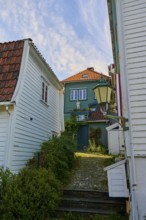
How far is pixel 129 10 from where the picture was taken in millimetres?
5273

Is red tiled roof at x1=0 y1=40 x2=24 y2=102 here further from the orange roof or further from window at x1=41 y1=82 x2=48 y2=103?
the orange roof

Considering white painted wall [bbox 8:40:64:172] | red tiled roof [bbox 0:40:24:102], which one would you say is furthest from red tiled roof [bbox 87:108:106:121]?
red tiled roof [bbox 0:40:24:102]

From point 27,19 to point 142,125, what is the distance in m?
6.81

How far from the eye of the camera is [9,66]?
7.80 m

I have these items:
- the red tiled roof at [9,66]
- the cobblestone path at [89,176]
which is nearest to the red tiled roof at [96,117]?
the cobblestone path at [89,176]

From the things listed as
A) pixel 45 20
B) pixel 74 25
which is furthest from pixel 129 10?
pixel 45 20

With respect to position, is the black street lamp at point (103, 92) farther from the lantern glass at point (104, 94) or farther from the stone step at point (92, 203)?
the stone step at point (92, 203)

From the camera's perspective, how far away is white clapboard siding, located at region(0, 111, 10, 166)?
6527 mm

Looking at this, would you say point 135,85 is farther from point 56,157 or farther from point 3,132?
point 3,132

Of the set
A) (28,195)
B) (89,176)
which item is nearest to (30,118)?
(89,176)

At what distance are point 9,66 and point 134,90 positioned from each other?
500 centimetres

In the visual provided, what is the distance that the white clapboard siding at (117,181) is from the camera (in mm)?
5109

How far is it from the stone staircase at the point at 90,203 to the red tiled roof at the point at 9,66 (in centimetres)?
365

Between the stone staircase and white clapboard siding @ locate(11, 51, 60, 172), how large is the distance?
2.06 metres
